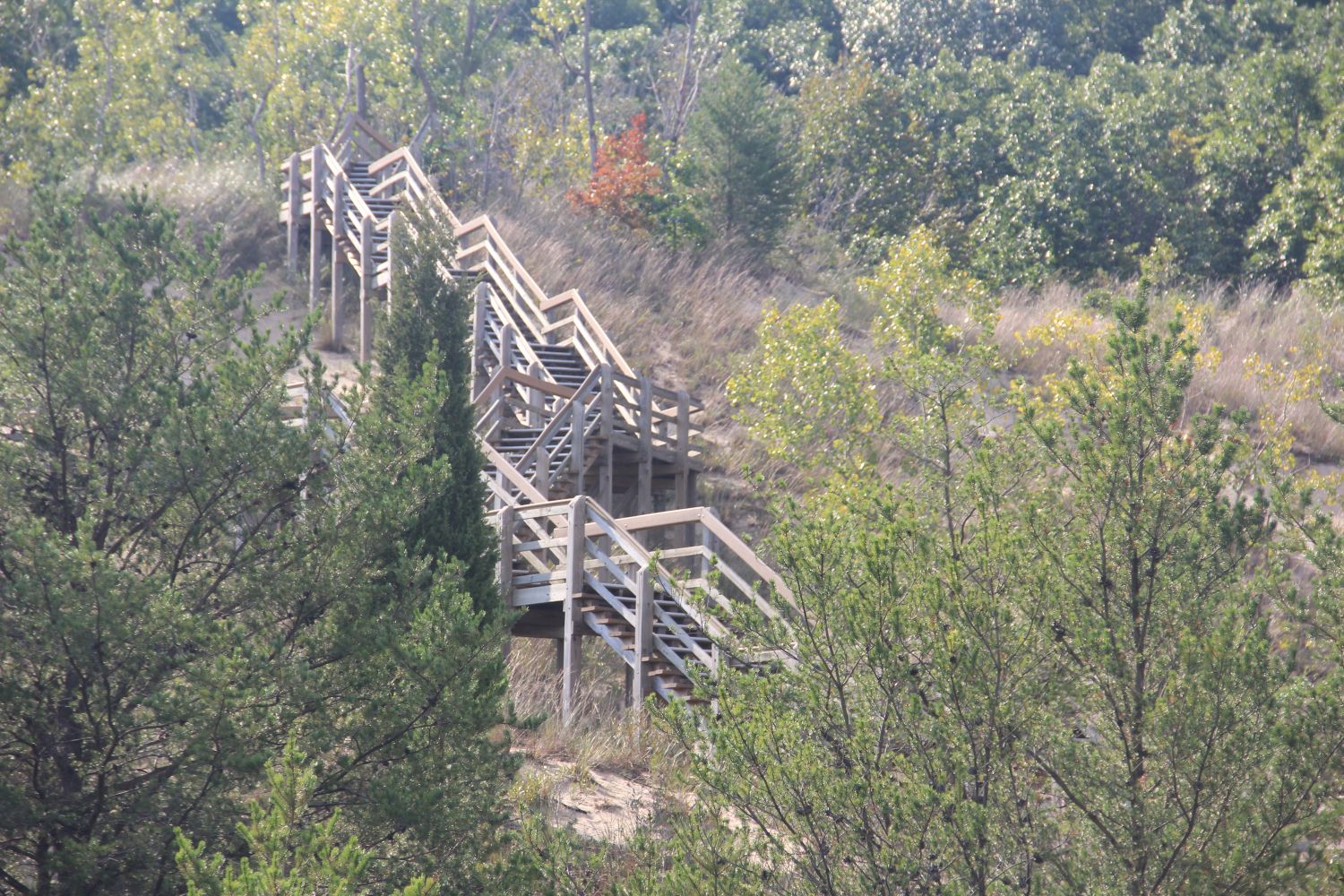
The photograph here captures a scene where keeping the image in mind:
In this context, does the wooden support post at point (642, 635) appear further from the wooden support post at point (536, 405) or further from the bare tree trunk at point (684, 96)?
the bare tree trunk at point (684, 96)

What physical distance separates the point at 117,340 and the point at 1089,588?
6.17 m

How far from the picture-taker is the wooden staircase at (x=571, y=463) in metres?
13.2

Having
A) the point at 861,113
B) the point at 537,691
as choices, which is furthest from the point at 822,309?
the point at 861,113

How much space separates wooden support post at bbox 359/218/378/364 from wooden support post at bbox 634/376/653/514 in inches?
222

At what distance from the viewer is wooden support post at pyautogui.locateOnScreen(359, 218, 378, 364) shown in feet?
77.9

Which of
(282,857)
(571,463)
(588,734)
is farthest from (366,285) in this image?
(282,857)

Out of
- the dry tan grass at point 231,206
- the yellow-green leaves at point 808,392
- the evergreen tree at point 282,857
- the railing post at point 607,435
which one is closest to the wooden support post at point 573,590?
the railing post at point 607,435

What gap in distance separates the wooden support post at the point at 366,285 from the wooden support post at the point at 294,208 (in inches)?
127

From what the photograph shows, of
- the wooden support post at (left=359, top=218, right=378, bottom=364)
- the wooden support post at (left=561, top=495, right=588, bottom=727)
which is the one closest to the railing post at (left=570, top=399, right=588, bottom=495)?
the wooden support post at (left=561, top=495, right=588, bottom=727)

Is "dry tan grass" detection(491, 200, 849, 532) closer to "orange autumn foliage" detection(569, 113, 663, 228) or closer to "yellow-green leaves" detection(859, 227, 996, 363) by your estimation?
"orange autumn foliage" detection(569, 113, 663, 228)

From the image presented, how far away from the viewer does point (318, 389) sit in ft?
31.8

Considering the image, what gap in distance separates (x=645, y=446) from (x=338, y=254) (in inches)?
322

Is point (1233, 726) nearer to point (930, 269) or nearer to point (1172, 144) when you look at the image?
point (930, 269)

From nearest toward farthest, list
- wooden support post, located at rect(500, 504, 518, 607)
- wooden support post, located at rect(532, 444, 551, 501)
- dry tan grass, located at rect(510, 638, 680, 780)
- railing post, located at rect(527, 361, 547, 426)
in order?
dry tan grass, located at rect(510, 638, 680, 780), wooden support post, located at rect(500, 504, 518, 607), wooden support post, located at rect(532, 444, 551, 501), railing post, located at rect(527, 361, 547, 426)
